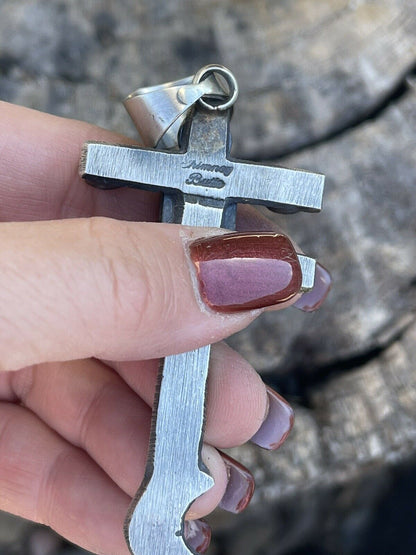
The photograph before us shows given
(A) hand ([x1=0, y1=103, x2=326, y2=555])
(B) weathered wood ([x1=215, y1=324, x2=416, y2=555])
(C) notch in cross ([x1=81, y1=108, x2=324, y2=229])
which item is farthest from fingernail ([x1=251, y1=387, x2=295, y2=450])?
(C) notch in cross ([x1=81, y1=108, x2=324, y2=229])

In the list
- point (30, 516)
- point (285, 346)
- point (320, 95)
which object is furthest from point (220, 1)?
point (30, 516)

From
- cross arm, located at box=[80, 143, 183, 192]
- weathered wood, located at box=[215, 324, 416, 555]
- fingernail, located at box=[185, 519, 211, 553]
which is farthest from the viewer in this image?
weathered wood, located at box=[215, 324, 416, 555]

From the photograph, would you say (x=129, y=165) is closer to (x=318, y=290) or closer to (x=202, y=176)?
(x=202, y=176)

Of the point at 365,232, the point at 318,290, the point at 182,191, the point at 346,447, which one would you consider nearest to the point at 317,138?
the point at 365,232

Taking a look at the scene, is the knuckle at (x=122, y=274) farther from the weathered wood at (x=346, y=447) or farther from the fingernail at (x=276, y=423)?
the weathered wood at (x=346, y=447)

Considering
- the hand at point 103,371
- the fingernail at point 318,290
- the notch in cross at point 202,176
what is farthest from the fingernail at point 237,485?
the notch in cross at point 202,176

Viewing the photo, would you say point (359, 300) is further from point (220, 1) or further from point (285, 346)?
point (220, 1)

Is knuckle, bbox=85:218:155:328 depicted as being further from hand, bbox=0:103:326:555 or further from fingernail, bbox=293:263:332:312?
fingernail, bbox=293:263:332:312
